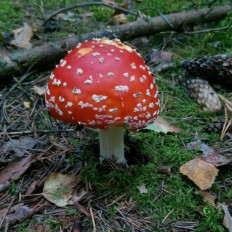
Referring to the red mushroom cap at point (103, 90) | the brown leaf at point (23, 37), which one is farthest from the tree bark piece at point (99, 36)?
the red mushroom cap at point (103, 90)

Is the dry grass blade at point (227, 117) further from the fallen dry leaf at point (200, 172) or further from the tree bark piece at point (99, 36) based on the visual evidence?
the tree bark piece at point (99, 36)

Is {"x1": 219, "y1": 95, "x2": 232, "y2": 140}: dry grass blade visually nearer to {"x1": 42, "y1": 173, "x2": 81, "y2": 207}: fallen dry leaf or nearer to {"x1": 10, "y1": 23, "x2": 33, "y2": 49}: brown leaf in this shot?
{"x1": 42, "y1": 173, "x2": 81, "y2": 207}: fallen dry leaf

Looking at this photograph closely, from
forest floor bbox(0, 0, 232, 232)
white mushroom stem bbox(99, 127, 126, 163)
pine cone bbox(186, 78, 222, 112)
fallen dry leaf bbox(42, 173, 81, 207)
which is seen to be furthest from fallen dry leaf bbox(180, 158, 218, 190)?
pine cone bbox(186, 78, 222, 112)

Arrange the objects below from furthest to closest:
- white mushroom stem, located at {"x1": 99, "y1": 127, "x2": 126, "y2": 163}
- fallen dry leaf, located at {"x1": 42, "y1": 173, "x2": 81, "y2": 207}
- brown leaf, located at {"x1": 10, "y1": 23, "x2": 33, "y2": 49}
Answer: brown leaf, located at {"x1": 10, "y1": 23, "x2": 33, "y2": 49} < white mushroom stem, located at {"x1": 99, "y1": 127, "x2": 126, "y2": 163} < fallen dry leaf, located at {"x1": 42, "y1": 173, "x2": 81, "y2": 207}

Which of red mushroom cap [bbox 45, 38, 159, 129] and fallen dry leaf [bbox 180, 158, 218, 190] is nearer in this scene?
red mushroom cap [bbox 45, 38, 159, 129]

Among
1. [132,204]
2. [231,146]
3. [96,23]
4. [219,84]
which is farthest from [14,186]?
[96,23]

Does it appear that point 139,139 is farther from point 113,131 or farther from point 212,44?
point 212,44
